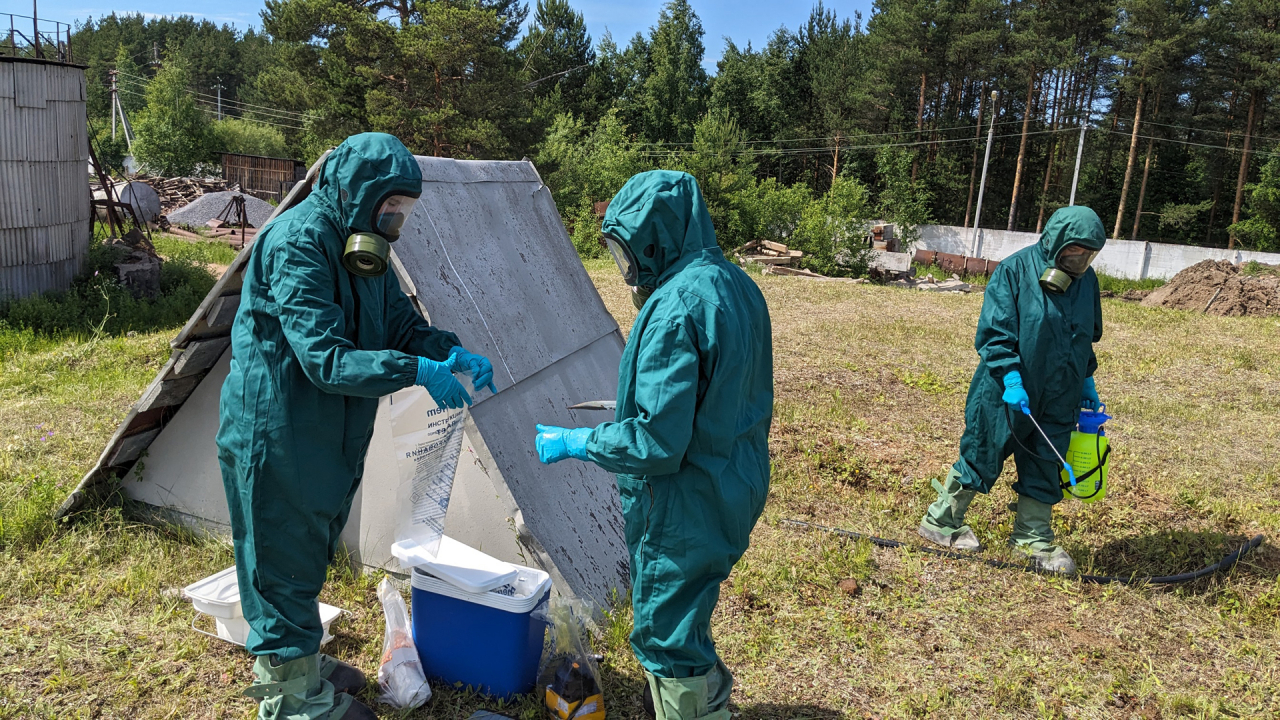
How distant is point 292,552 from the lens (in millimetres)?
2719

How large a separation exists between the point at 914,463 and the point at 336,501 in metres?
4.69

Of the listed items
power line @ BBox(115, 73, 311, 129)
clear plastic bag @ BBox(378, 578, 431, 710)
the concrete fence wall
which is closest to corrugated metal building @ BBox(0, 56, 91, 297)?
clear plastic bag @ BBox(378, 578, 431, 710)

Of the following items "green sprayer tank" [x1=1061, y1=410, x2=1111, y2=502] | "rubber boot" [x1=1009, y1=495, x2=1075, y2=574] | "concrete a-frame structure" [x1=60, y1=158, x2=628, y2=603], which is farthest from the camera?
"rubber boot" [x1=1009, y1=495, x2=1075, y2=574]

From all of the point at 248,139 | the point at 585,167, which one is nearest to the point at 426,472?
the point at 585,167

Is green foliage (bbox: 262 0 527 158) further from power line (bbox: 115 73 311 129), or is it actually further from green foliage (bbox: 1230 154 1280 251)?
green foliage (bbox: 1230 154 1280 251)

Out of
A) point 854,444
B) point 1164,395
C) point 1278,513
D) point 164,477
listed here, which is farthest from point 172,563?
point 1164,395

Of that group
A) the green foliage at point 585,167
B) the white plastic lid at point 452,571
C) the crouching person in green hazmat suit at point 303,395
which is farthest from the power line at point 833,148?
the crouching person in green hazmat suit at point 303,395

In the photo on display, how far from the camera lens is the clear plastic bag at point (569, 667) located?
303 centimetres

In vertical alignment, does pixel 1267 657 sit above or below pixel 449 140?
below

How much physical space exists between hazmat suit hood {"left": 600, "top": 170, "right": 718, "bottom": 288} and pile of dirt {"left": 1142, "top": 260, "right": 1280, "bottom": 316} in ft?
57.3

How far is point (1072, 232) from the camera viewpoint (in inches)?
167

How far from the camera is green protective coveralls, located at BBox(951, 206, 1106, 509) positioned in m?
4.42

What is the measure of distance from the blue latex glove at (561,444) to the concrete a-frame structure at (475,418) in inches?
36.1

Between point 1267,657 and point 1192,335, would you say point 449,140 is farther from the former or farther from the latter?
point 1267,657
